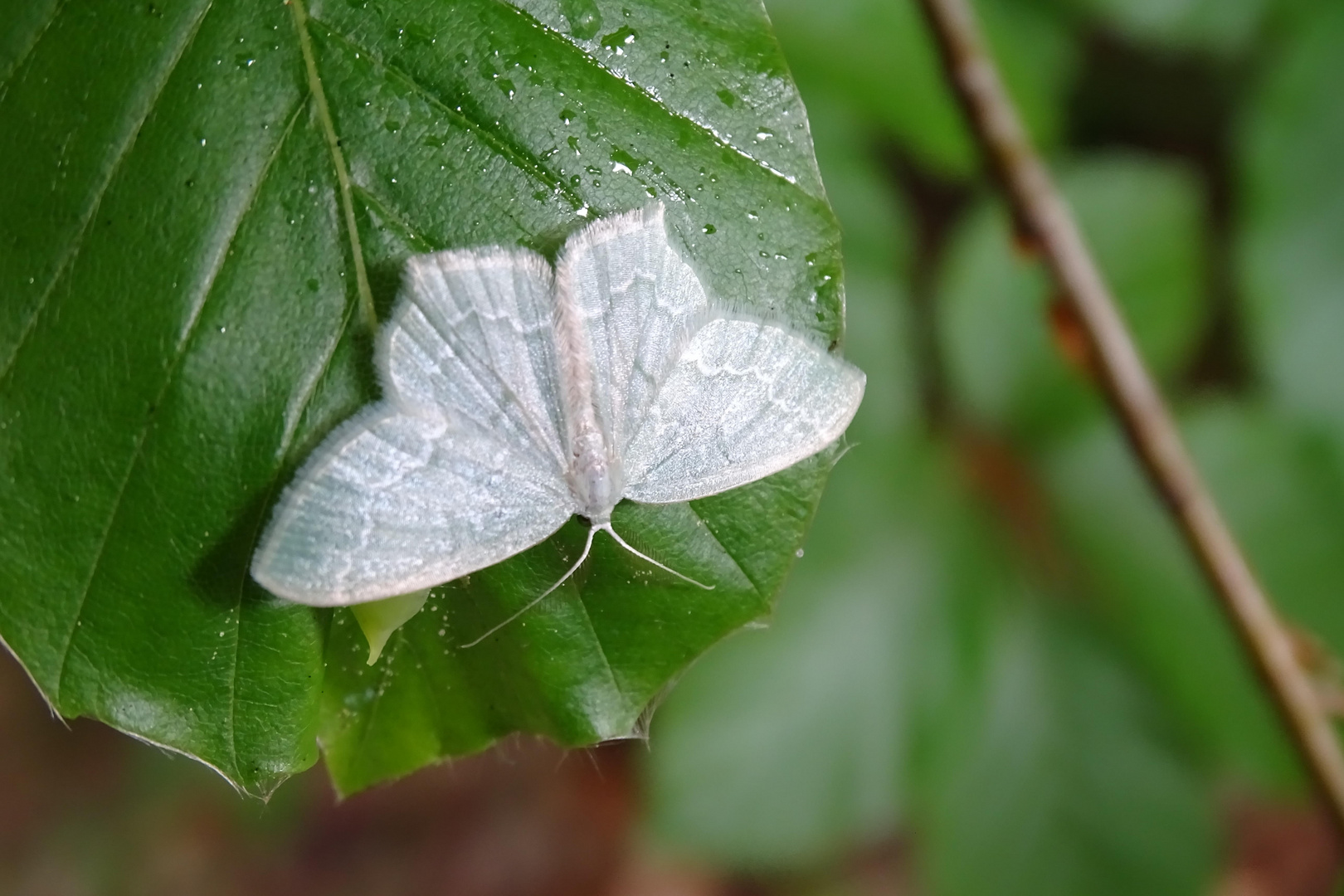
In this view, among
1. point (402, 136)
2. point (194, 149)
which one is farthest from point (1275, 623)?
point (194, 149)

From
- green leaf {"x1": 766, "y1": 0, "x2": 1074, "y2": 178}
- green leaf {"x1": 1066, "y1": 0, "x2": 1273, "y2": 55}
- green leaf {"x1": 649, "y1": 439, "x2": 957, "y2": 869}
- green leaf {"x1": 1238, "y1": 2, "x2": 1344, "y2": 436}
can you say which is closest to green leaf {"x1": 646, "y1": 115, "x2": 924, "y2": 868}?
green leaf {"x1": 649, "y1": 439, "x2": 957, "y2": 869}

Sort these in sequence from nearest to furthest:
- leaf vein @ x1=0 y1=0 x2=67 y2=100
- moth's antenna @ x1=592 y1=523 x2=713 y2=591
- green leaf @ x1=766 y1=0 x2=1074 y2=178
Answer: leaf vein @ x1=0 y1=0 x2=67 y2=100, moth's antenna @ x1=592 y1=523 x2=713 y2=591, green leaf @ x1=766 y1=0 x2=1074 y2=178

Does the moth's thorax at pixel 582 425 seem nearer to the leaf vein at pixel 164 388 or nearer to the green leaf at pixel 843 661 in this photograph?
the leaf vein at pixel 164 388

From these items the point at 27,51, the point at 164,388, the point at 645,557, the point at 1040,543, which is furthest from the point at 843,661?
the point at 27,51

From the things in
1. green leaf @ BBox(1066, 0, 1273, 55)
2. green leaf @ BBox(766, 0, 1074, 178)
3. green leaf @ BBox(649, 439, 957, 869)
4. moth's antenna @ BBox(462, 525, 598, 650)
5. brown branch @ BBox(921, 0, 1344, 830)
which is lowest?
green leaf @ BBox(649, 439, 957, 869)

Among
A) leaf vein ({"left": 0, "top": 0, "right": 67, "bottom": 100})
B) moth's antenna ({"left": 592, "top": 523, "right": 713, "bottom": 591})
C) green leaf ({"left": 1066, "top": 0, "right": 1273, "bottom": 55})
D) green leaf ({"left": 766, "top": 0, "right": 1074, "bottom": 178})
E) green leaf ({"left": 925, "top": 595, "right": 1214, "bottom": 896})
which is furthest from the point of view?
green leaf ({"left": 925, "top": 595, "right": 1214, "bottom": 896})

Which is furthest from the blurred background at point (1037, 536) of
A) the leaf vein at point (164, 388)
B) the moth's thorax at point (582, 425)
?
the leaf vein at point (164, 388)

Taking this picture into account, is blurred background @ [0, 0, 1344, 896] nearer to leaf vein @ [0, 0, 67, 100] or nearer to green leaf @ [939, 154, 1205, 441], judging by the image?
green leaf @ [939, 154, 1205, 441]
